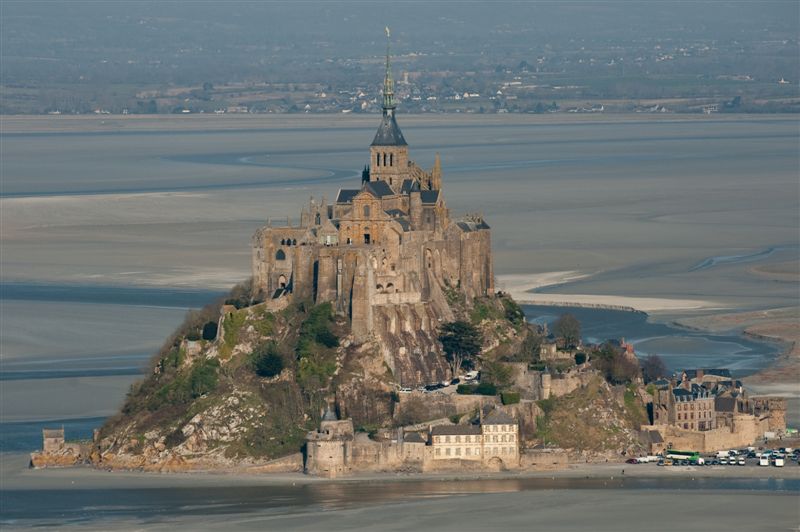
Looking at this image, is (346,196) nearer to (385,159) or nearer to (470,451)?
(385,159)

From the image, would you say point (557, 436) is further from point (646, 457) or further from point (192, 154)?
point (192, 154)

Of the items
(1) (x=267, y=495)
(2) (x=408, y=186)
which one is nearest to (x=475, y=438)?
(1) (x=267, y=495)

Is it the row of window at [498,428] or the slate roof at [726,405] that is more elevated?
the slate roof at [726,405]

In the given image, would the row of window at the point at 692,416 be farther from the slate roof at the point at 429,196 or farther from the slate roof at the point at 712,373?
the slate roof at the point at 429,196

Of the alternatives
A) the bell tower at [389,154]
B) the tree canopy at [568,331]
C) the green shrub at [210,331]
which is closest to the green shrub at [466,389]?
the tree canopy at [568,331]

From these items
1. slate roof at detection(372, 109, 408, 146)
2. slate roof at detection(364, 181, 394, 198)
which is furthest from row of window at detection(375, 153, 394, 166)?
slate roof at detection(364, 181, 394, 198)

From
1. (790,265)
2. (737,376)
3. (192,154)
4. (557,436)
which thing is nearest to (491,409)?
(557,436)
